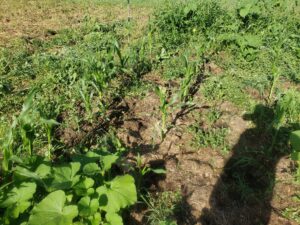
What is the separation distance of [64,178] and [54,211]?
243 mm

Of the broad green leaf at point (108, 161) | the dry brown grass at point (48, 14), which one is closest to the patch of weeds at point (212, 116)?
the broad green leaf at point (108, 161)

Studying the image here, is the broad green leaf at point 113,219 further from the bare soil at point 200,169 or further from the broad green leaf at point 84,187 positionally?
the bare soil at point 200,169

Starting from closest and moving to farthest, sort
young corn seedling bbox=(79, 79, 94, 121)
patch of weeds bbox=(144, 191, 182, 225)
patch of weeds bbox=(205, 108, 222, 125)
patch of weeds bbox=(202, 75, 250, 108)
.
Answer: patch of weeds bbox=(144, 191, 182, 225), young corn seedling bbox=(79, 79, 94, 121), patch of weeds bbox=(205, 108, 222, 125), patch of weeds bbox=(202, 75, 250, 108)

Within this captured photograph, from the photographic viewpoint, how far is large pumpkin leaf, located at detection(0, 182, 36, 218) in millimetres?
2314

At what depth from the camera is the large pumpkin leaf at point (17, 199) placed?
2.31 m

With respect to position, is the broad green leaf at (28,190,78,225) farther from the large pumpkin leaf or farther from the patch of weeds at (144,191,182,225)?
the patch of weeds at (144,191,182,225)

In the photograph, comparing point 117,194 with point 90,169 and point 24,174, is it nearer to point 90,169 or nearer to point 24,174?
point 90,169

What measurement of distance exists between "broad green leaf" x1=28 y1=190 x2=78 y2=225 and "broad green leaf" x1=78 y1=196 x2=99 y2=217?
0.39 ft

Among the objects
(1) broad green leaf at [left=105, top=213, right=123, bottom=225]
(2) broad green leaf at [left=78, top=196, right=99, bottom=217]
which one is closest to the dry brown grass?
(2) broad green leaf at [left=78, top=196, right=99, bottom=217]

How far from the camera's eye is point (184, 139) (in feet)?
13.0

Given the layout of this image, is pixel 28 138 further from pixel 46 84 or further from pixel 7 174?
pixel 46 84

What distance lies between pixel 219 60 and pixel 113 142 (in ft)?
8.00

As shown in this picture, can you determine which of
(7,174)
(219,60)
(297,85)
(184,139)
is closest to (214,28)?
(219,60)

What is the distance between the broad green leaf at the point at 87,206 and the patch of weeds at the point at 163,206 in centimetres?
70
